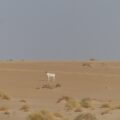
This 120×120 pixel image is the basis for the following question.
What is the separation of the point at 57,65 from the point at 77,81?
25.4 m

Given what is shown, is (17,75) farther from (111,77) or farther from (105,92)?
(105,92)

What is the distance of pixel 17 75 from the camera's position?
209ft

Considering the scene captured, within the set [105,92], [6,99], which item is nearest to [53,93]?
[105,92]

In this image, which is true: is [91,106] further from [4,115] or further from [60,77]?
[60,77]

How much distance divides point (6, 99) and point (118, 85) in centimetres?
2137

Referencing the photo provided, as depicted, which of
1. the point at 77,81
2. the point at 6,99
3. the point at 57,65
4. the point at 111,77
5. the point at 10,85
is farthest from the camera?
the point at 57,65

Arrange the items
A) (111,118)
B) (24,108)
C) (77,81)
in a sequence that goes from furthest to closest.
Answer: (77,81)
(24,108)
(111,118)

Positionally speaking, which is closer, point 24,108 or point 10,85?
point 24,108

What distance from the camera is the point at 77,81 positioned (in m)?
57.6

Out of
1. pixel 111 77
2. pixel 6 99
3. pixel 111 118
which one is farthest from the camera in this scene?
pixel 111 77

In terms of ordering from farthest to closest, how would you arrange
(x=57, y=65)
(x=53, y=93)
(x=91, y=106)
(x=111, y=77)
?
(x=57, y=65) < (x=111, y=77) < (x=53, y=93) < (x=91, y=106)

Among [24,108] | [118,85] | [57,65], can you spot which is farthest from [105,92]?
[57,65]

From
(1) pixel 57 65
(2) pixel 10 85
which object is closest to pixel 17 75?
(2) pixel 10 85

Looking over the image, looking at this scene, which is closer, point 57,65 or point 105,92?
point 105,92
